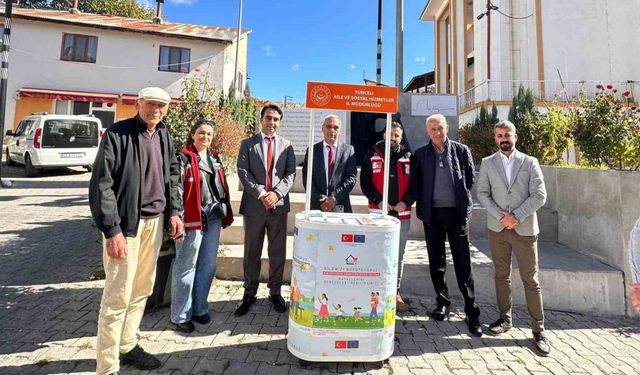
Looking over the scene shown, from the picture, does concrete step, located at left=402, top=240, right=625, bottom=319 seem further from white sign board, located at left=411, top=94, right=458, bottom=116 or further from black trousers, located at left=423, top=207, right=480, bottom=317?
white sign board, located at left=411, top=94, right=458, bottom=116

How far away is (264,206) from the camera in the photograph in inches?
140

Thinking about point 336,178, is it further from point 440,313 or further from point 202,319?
Result: point 202,319

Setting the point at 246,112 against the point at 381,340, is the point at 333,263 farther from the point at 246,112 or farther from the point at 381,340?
the point at 246,112

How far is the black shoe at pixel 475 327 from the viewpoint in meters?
3.33

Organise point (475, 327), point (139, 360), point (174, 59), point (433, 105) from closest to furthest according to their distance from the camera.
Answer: point (139, 360) → point (475, 327) → point (433, 105) → point (174, 59)

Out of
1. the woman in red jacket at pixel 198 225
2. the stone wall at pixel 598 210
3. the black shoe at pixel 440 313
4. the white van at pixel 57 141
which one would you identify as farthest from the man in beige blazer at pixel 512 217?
the white van at pixel 57 141

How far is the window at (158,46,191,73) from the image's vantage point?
21156 mm

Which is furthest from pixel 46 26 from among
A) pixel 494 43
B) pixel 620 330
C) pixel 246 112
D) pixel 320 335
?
pixel 620 330

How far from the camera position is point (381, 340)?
107 inches

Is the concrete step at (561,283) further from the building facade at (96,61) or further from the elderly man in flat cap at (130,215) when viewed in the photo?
the building facade at (96,61)

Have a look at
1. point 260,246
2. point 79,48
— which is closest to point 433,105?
point 260,246

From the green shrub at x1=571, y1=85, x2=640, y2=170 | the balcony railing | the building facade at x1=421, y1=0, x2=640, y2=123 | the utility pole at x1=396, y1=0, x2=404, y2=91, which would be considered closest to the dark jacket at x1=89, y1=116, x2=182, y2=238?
the green shrub at x1=571, y1=85, x2=640, y2=170

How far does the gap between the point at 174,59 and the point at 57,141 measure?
11.5 m

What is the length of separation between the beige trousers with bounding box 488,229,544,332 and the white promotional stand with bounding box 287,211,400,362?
137 centimetres
